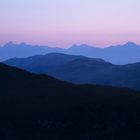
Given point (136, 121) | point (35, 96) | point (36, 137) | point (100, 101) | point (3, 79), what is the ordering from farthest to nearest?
point (3, 79) < point (35, 96) < point (100, 101) < point (136, 121) < point (36, 137)

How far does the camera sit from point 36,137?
45.1 meters

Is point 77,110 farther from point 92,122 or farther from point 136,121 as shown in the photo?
point 136,121

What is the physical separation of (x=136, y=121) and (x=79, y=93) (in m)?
13.4

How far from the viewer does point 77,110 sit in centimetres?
5084

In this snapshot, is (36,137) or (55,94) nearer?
(36,137)

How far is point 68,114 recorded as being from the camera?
1960 inches

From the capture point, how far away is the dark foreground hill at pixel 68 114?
4603 cm

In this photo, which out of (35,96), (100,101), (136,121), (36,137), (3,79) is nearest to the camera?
(36,137)

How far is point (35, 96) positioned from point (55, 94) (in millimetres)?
2896

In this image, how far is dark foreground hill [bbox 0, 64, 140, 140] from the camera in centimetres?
4603

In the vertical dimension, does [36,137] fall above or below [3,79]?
below

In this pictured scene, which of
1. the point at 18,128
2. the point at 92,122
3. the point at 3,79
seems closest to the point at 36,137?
the point at 18,128

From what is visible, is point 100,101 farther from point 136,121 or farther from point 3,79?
point 3,79

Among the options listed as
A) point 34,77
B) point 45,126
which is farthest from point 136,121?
point 34,77
